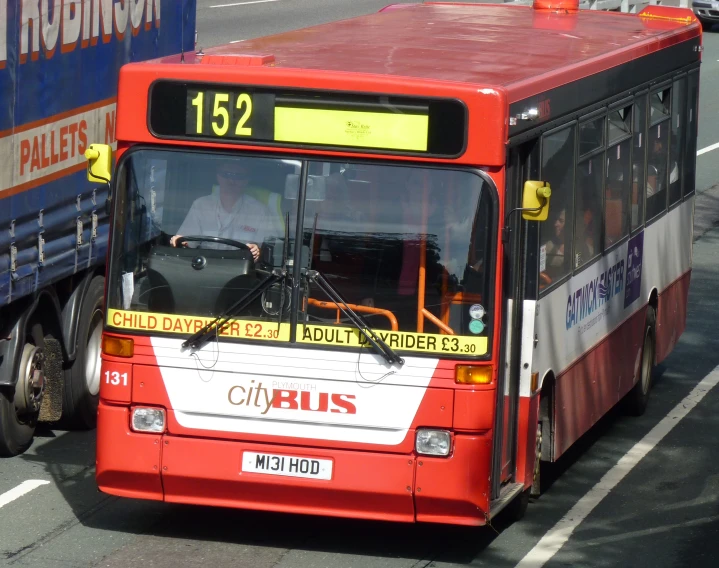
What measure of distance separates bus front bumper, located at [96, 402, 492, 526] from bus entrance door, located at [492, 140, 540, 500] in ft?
1.09

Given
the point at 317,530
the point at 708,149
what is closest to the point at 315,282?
the point at 317,530

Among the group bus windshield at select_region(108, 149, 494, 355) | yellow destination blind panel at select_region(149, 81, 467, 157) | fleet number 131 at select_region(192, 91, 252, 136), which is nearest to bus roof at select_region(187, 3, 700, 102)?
yellow destination blind panel at select_region(149, 81, 467, 157)

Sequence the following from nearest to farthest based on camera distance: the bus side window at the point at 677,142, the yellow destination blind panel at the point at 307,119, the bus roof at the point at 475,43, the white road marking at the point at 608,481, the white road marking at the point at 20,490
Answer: the yellow destination blind panel at the point at 307,119
the bus roof at the point at 475,43
the white road marking at the point at 608,481
the white road marking at the point at 20,490
the bus side window at the point at 677,142

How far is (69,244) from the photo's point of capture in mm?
10383

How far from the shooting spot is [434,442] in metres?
7.72

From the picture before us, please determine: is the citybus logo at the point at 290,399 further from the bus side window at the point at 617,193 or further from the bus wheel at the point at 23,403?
the bus side window at the point at 617,193

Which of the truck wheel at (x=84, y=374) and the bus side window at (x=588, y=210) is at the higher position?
the bus side window at (x=588, y=210)

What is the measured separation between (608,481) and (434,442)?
→ 106 inches

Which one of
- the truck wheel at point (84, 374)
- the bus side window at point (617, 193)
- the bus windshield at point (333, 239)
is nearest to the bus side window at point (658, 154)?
the bus side window at point (617, 193)

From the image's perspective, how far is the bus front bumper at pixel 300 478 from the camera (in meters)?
7.73

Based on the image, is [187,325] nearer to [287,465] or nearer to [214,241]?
[214,241]

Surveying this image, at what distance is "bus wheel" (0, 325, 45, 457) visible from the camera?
9909 mm

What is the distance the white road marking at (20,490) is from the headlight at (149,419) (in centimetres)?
156

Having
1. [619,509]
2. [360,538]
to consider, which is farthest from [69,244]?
[619,509]
